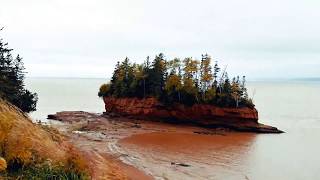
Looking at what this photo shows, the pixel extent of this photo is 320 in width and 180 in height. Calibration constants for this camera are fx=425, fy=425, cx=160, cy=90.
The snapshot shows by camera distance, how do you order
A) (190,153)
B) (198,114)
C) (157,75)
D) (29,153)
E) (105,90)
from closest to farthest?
(29,153)
(190,153)
(198,114)
(157,75)
(105,90)

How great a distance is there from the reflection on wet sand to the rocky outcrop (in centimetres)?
449

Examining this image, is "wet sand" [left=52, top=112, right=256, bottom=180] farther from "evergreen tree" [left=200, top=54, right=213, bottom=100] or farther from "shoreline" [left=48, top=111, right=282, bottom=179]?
"evergreen tree" [left=200, top=54, right=213, bottom=100]

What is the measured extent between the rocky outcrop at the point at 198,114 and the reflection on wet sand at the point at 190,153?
177 inches

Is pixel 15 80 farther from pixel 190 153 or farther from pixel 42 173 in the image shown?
pixel 42 173

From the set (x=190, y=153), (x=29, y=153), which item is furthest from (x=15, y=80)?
(x=29, y=153)

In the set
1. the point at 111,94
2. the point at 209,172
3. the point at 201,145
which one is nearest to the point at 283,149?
the point at 201,145

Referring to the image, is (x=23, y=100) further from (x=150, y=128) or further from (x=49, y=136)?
(x=49, y=136)

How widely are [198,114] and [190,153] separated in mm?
27503

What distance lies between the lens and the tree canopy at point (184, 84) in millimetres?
71312

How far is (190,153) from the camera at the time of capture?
146 feet

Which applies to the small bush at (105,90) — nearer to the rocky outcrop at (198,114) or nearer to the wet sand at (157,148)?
the rocky outcrop at (198,114)

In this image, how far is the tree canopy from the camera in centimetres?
7131

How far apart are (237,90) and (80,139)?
32145 mm

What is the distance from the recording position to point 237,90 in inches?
2830
